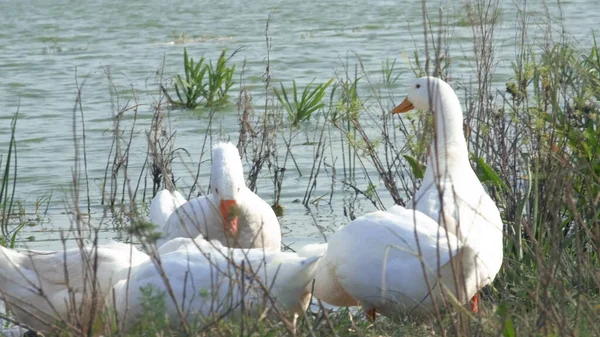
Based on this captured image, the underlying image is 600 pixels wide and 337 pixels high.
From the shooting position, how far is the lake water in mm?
9658

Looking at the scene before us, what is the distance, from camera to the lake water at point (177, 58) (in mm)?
9658

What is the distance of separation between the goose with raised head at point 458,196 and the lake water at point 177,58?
1.64 ft

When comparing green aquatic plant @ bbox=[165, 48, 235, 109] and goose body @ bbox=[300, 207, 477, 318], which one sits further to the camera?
green aquatic plant @ bbox=[165, 48, 235, 109]

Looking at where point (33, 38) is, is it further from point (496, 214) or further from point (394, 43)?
point (496, 214)

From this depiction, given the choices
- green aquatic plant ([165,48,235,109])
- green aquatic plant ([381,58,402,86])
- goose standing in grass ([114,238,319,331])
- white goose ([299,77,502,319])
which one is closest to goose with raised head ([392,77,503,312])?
white goose ([299,77,502,319])

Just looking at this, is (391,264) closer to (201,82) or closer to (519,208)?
(519,208)

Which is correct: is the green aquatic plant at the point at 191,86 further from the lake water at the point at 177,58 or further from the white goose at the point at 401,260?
the white goose at the point at 401,260

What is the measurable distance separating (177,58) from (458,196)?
44.7ft

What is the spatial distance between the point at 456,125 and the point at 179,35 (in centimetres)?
1584

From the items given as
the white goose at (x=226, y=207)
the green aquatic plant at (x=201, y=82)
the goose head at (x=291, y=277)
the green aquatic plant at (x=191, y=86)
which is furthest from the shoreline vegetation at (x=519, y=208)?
the green aquatic plant at (x=191, y=86)

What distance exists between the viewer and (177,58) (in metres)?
18.0

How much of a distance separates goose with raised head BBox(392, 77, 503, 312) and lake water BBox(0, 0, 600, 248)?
50 cm

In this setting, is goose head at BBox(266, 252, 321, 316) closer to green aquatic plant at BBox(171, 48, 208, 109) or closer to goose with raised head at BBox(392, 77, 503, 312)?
goose with raised head at BBox(392, 77, 503, 312)

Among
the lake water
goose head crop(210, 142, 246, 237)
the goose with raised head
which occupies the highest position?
the goose with raised head
